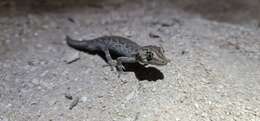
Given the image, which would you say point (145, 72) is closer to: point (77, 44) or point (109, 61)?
point (109, 61)

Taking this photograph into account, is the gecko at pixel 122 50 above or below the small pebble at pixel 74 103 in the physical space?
above

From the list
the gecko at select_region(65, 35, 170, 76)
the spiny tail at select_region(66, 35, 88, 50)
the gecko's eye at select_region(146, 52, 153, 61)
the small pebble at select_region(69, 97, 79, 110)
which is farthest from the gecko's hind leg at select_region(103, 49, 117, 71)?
the small pebble at select_region(69, 97, 79, 110)

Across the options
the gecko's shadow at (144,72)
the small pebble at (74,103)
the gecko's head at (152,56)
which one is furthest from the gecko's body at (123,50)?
the small pebble at (74,103)

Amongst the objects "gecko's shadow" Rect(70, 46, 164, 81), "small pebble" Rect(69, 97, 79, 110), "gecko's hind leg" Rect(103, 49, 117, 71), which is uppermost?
"gecko's shadow" Rect(70, 46, 164, 81)

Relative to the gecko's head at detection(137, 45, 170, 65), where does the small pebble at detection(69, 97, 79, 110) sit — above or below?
below

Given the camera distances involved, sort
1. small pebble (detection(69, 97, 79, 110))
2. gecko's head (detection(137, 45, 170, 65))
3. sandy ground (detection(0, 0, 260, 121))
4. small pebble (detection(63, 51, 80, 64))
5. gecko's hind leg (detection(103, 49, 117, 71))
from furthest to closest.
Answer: small pebble (detection(63, 51, 80, 64)) → gecko's hind leg (detection(103, 49, 117, 71)) → gecko's head (detection(137, 45, 170, 65)) → small pebble (detection(69, 97, 79, 110)) → sandy ground (detection(0, 0, 260, 121))

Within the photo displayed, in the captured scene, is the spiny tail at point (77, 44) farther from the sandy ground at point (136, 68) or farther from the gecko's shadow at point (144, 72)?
the gecko's shadow at point (144, 72)

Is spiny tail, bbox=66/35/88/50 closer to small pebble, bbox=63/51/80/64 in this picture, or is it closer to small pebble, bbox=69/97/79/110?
small pebble, bbox=63/51/80/64

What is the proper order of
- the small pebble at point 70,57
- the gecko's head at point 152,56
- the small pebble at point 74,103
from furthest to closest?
the small pebble at point 70,57, the gecko's head at point 152,56, the small pebble at point 74,103

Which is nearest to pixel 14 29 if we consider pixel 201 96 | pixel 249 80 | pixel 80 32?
pixel 80 32
